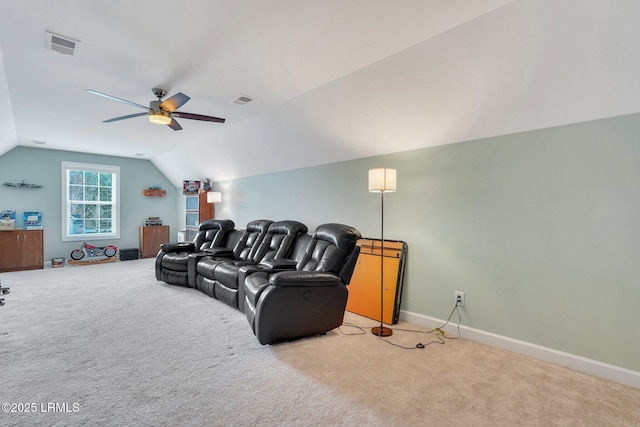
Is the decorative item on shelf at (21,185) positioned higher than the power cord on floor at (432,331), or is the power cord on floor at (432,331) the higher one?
the decorative item on shelf at (21,185)

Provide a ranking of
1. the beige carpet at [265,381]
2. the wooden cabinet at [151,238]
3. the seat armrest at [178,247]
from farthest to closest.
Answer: the wooden cabinet at [151,238] → the seat armrest at [178,247] → the beige carpet at [265,381]

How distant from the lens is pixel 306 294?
2783 mm

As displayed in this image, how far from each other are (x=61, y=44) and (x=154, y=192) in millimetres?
5940

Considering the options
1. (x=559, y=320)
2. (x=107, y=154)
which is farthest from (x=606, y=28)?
(x=107, y=154)

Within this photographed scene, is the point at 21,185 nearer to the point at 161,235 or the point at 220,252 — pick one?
the point at 161,235

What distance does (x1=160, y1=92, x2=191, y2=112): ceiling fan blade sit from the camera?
3049 millimetres

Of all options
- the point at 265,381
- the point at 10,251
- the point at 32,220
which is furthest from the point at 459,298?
the point at 32,220

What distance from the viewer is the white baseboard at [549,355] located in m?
2.16

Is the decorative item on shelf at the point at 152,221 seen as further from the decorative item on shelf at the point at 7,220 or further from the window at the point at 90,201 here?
the decorative item on shelf at the point at 7,220

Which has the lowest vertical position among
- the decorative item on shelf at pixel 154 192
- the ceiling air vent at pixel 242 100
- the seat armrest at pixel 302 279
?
the seat armrest at pixel 302 279

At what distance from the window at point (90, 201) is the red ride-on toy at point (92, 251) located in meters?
0.33

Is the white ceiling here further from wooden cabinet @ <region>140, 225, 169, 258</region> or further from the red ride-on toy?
wooden cabinet @ <region>140, 225, 169, 258</region>

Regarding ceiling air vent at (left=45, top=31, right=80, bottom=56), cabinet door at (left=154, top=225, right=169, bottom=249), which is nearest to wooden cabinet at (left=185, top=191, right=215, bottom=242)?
cabinet door at (left=154, top=225, right=169, bottom=249)

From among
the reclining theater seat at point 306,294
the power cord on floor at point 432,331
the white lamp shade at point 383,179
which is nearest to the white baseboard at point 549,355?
the power cord on floor at point 432,331
